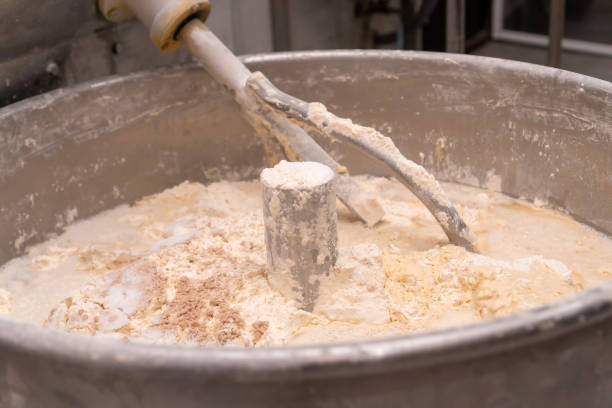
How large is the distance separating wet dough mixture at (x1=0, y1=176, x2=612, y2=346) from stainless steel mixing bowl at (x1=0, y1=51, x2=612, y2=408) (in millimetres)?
91

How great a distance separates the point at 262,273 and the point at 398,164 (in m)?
0.36

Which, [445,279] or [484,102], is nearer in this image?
[445,279]

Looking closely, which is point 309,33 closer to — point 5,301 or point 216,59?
point 216,59

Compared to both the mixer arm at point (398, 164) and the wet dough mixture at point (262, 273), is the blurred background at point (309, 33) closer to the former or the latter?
the wet dough mixture at point (262, 273)

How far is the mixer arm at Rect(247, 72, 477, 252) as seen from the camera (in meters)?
1.41

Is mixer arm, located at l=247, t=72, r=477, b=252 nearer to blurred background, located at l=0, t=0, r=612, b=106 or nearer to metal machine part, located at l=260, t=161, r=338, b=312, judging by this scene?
metal machine part, located at l=260, t=161, r=338, b=312

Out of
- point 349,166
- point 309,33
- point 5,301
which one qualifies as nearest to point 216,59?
point 349,166

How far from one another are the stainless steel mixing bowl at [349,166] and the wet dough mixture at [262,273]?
9 cm

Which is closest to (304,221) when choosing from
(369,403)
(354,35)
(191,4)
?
(369,403)

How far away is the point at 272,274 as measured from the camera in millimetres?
1250

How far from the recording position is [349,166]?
1.85 m

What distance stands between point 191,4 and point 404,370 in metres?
1.10

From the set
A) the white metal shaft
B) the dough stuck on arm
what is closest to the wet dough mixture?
the dough stuck on arm

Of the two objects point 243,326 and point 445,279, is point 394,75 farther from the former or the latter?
point 243,326
